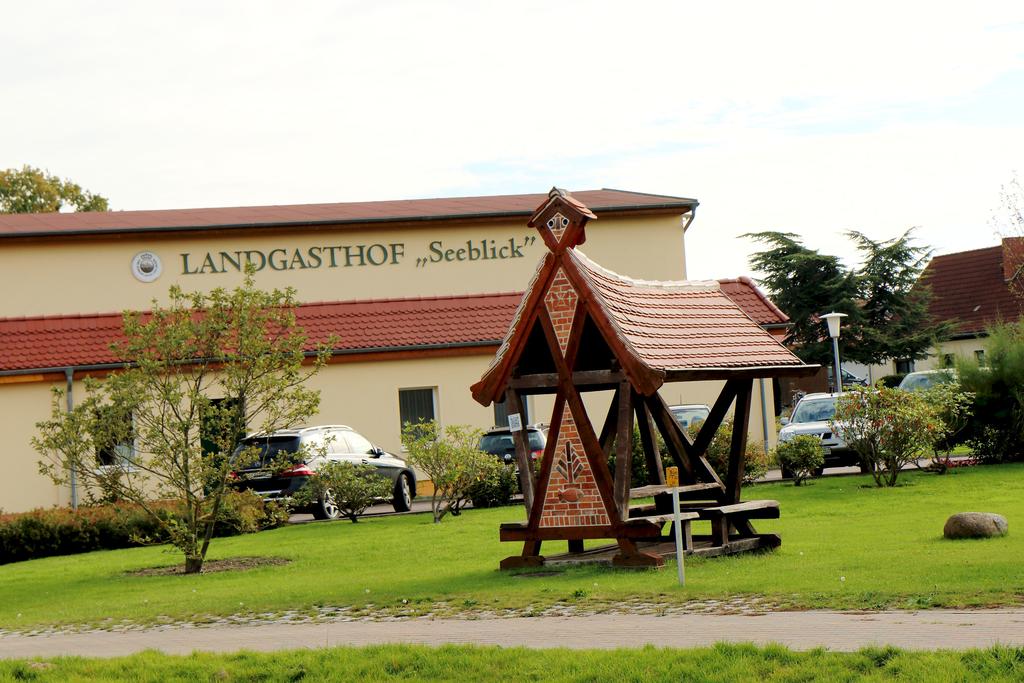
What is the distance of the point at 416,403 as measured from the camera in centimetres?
3388

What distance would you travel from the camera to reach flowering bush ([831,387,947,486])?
934 inches

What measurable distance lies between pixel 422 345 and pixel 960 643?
83.3 ft

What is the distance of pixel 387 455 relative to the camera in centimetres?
2838

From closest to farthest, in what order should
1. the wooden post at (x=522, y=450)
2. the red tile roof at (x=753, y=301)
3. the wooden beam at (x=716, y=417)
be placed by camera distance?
the wooden post at (x=522, y=450)
the wooden beam at (x=716, y=417)
the red tile roof at (x=753, y=301)

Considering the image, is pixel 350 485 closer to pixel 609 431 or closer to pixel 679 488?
pixel 609 431

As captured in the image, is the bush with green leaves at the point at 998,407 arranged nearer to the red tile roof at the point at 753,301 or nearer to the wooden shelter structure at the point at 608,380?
the red tile roof at the point at 753,301

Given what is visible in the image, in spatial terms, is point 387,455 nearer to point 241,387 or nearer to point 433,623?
point 241,387

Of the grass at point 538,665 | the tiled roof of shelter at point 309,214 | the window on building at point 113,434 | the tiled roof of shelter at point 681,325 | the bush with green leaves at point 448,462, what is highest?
the tiled roof of shelter at point 309,214

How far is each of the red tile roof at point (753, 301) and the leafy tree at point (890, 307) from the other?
731 inches

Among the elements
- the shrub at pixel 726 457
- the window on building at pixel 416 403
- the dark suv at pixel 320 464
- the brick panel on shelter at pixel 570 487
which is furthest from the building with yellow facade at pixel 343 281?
the brick panel on shelter at pixel 570 487

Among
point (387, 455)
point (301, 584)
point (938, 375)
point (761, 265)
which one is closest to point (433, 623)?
point (301, 584)

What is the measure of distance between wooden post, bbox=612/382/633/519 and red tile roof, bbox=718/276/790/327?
849 inches

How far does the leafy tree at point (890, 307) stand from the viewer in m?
54.1

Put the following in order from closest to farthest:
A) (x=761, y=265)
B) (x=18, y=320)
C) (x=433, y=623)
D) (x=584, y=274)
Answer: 1. (x=433, y=623)
2. (x=584, y=274)
3. (x=18, y=320)
4. (x=761, y=265)
